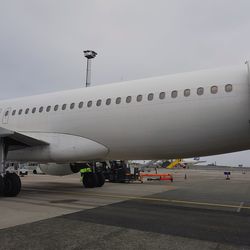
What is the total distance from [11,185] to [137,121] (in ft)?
17.2

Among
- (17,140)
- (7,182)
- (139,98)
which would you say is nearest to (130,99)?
(139,98)

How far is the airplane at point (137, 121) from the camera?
8773 millimetres

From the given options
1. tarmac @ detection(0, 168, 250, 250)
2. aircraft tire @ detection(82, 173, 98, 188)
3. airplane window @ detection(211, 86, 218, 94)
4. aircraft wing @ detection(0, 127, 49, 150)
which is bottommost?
tarmac @ detection(0, 168, 250, 250)

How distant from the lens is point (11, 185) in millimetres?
11289

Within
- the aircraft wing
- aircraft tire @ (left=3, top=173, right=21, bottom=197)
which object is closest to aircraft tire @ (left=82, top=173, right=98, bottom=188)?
the aircraft wing

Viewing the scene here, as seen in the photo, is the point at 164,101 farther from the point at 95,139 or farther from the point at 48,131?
the point at 48,131

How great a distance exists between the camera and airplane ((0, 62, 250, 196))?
8.77m

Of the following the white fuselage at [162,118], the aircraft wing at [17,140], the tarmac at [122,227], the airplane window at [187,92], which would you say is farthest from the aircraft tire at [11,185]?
the airplane window at [187,92]

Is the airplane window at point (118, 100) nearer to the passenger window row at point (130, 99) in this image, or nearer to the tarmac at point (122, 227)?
the passenger window row at point (130, 99)

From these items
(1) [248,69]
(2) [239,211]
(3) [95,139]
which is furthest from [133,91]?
(2) [239,211]

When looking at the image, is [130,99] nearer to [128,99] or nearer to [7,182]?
[128,99]

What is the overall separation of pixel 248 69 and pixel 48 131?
A: 294 inches

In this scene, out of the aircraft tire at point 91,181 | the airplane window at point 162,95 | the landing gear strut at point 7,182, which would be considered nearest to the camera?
the airplane window at point 162,95

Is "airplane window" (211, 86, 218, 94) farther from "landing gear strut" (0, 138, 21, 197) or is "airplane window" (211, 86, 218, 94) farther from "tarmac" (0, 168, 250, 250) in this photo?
"landing gear strut" (0, 138, 21, 197)
